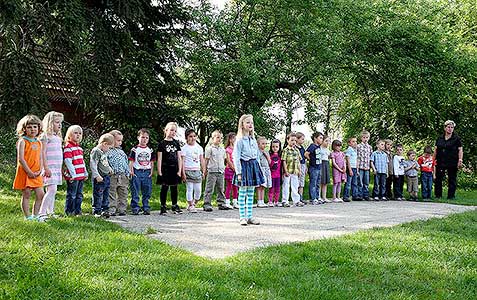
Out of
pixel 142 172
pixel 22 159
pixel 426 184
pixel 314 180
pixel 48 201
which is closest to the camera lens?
pixel 22 159

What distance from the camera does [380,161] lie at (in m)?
14.3

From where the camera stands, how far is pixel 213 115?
14.6m

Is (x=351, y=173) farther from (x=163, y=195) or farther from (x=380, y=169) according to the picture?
(x=163, y=195)

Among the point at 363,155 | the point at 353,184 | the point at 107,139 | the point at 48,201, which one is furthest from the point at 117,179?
the point at 363,155

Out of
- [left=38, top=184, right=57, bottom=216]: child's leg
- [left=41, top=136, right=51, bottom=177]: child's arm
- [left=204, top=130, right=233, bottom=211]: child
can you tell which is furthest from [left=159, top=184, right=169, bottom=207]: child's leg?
[left=41, top=136, right=51, bottom=177]: child's arm

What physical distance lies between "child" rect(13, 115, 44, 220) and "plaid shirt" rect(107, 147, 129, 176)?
1.80 m

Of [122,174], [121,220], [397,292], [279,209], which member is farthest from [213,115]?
[397,292]

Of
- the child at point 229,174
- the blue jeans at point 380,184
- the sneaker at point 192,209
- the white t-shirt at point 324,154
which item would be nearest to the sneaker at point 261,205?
the child at point 229,174

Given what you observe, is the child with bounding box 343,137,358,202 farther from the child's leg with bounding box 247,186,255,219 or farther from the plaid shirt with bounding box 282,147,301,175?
the child's leg with bounding box 247,186,255,219

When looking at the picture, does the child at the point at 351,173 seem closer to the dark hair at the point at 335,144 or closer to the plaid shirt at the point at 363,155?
the plaid shirt at the point at 363,155

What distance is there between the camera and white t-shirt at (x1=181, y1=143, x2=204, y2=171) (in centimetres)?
1080

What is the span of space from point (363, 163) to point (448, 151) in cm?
251

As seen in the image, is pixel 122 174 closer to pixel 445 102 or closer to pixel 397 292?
pixel 397 292

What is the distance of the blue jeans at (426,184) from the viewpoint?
590 inches
